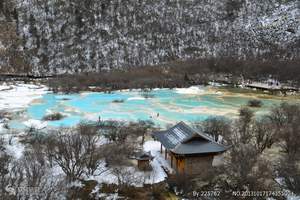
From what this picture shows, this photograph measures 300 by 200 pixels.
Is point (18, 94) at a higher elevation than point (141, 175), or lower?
higher

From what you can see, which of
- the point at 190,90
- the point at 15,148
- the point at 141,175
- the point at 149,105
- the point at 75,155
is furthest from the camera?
the point at 190,90

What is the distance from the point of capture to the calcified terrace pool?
36.6 meters

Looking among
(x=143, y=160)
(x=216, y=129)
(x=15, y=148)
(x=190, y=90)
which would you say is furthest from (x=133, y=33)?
(x=143, y=160)

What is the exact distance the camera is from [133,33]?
7388cm

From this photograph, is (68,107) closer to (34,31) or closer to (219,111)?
(219,111)

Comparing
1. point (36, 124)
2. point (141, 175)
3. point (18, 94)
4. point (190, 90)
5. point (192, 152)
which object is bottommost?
point (141, 175)

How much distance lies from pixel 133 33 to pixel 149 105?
3457 centimetres

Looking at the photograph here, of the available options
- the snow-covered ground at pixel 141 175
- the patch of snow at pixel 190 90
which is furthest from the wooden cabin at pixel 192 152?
the patch of snow at pixel 190 90

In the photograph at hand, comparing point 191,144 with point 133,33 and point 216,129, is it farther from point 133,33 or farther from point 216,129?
point 133,33

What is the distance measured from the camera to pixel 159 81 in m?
55.0

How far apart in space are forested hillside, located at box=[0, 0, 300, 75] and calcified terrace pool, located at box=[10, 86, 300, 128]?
21135mm

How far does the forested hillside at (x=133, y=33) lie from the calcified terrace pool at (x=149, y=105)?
69.3 feet

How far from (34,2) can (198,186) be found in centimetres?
6472

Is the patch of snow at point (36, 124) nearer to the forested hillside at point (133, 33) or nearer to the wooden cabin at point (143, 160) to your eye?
the wooden cabin at point (143, 160)
